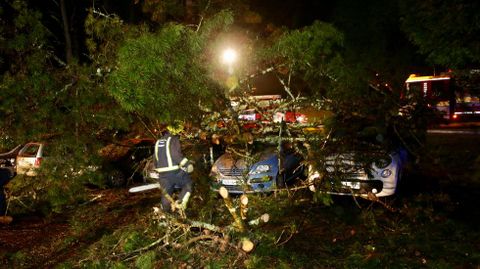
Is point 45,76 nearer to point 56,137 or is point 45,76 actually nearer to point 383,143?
point 56,137

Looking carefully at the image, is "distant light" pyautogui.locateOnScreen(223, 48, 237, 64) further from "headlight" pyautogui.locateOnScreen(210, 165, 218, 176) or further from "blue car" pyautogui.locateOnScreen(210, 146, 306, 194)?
"headlight" pyautogui.locateOnScreen(210, 165, 218, 176)

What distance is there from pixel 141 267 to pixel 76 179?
3182mm

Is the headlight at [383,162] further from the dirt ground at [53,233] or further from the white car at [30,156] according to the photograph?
the white car at [30,156]

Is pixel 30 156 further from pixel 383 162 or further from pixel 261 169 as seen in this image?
pixel 383 162

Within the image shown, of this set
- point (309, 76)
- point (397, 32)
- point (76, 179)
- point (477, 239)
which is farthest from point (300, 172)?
point (397, 32)

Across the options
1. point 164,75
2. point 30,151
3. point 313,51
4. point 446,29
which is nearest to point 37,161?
point 30,151

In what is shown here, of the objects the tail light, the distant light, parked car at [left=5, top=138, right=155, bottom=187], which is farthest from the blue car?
the tail light

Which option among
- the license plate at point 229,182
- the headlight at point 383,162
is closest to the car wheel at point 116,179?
the license plate at point 229,182

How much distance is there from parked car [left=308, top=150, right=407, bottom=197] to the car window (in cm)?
762

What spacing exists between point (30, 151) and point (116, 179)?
2635 mm

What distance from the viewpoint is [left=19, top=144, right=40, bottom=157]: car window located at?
1070cm

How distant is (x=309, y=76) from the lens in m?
6.73

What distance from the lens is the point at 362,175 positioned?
6.87 metres

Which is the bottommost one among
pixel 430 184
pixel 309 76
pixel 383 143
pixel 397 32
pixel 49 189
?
pixel 430 184
